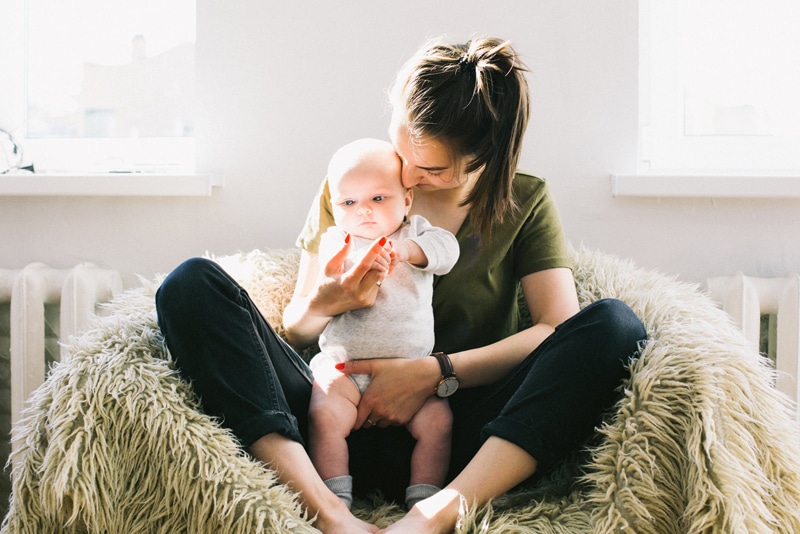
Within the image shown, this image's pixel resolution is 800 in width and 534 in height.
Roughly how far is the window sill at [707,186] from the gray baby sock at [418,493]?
858mm

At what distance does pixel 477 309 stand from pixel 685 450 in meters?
0.46

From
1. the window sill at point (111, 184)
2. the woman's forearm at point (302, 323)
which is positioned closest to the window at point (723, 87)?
the woman's forearm at point (302, 323)

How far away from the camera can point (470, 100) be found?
1.11 meters

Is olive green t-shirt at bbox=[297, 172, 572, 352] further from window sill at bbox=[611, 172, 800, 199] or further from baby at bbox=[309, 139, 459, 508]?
window sill at bbox=[611, 172, 800, 199]

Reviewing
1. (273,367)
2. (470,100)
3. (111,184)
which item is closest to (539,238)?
(470,100)

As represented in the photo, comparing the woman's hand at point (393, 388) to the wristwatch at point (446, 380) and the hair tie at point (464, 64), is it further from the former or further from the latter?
the hair tie at point (464, 64)

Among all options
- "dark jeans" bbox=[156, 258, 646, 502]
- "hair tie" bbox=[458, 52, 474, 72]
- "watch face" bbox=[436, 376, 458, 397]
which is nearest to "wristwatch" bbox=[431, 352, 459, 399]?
"watch face" bbox=[436, 376, 458, 397]

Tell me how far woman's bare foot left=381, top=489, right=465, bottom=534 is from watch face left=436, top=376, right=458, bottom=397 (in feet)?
0.66

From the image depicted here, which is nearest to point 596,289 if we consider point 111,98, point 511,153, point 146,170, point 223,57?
point 511,153

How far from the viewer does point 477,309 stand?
1.33 metres

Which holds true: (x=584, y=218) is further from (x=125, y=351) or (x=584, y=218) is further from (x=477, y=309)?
(x=125, y=351)

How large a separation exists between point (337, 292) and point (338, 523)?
0.34 meters

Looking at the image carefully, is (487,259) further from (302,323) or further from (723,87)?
(723,87)

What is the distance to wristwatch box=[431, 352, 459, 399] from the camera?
1.17 m
